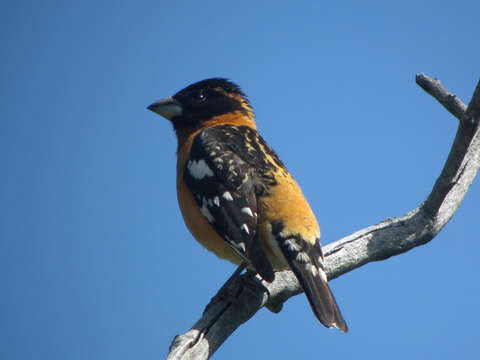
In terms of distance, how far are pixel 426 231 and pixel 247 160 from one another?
213cm

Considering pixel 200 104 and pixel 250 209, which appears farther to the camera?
pixel 200 104

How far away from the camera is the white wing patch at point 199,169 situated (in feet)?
18.8

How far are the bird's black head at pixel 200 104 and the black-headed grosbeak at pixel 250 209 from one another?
0.45 metres

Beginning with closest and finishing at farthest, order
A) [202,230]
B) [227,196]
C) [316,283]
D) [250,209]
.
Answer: [316,283]
[250,209]
[227,196]
[202,230]

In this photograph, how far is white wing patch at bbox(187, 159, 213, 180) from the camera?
574 cm

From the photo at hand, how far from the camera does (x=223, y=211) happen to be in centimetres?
530

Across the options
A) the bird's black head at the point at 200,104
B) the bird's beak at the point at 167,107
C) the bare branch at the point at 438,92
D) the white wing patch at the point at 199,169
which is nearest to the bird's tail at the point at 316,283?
the white wing patch at the point at 199,169

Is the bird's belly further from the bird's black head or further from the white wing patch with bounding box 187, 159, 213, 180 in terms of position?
the bird's black head

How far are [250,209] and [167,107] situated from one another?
2692 millimetres

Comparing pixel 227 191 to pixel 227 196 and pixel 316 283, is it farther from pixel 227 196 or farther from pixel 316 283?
pixel 316 283

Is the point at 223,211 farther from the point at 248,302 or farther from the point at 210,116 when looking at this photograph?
the point at 210,116

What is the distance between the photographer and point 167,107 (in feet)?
23.9

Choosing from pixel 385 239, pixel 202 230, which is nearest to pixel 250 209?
pixel 202 230

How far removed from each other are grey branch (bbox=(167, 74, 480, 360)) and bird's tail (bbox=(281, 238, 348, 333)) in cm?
72
